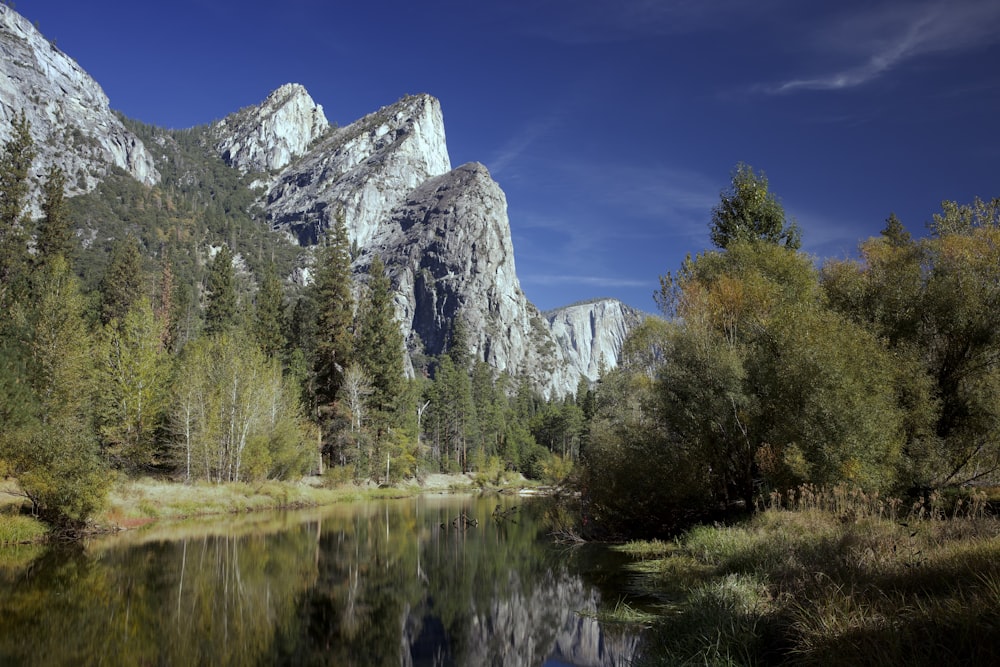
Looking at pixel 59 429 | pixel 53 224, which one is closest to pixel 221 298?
pixel 53 224

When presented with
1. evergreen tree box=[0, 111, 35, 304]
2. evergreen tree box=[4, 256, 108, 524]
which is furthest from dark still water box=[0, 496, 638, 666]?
evergreen tree box=[0, 111, 35, 304]

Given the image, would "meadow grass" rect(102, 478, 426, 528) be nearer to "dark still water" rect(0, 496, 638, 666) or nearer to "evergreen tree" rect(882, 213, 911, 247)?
"dark still water" rect(0, 496, 638, 666)

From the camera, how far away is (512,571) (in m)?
20.7

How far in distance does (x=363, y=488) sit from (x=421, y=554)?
111ft

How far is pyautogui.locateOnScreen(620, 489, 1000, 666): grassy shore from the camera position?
18.9 feet

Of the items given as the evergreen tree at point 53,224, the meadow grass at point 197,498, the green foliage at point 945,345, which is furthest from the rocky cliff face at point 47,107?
the green foliage at point 945,345

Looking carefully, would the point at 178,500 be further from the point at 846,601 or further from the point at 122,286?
the point at 122,286

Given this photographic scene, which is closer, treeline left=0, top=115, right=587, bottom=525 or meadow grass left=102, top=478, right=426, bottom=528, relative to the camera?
treeline left=0, top=115, right=587, bottom=525

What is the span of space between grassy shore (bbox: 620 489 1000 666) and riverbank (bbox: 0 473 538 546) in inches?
935

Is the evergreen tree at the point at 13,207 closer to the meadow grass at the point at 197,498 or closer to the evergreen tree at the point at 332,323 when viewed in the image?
the evergreen tree at the point at 332,323

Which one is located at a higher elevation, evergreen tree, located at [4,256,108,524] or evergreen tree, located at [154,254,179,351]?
evergreen tree, located at [154,254,179,351]

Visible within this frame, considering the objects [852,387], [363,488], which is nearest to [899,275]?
[852,387]

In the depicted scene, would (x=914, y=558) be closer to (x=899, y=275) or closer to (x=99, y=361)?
(x=899, y=275)

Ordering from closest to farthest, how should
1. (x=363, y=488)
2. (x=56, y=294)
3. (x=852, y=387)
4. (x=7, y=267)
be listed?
(x=852, y=387) → (x=56, y=294) → (x=7, y=267) → (x=363, y=488)
